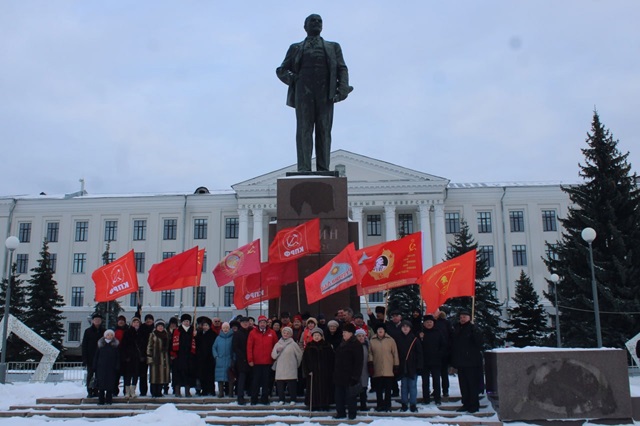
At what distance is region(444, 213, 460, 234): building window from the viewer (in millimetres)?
45031

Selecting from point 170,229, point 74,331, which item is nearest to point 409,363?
point 170,229

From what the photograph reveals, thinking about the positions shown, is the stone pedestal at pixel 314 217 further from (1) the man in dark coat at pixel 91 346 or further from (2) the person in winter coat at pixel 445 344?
(1) the man in dark coat at pixel 91 346

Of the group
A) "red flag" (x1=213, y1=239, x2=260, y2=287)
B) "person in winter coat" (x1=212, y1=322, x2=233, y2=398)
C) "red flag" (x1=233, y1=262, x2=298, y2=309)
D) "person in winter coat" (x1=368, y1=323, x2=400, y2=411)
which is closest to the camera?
"person in winter coat" (x1=368, y1=323, x2=400, y2=411)

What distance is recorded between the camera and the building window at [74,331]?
44.2m

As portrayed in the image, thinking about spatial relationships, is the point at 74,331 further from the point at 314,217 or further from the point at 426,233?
the point at 314,217

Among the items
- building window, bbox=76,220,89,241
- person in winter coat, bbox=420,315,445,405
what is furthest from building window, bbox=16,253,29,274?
person in winter coat, bbox=420,315,445,405

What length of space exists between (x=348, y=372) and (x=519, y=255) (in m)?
38.8

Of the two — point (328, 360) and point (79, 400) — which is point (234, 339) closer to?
point (328, 360)

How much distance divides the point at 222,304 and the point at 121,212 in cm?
1105

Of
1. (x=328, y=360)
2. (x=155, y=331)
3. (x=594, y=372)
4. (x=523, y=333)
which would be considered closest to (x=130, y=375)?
(x=155, y=331)

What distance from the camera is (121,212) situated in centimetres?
4738

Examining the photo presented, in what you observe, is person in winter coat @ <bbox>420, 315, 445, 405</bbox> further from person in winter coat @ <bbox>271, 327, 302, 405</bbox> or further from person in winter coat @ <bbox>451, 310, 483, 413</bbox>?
person in winter coat @ <bbox>271, 327, 302, 405</bbox>

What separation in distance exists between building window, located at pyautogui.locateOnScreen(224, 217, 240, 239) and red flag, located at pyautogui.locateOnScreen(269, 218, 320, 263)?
119 ft

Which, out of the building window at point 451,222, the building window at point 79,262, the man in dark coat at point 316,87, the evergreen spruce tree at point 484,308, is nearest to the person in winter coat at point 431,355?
the man in dark coat at point 316,87
